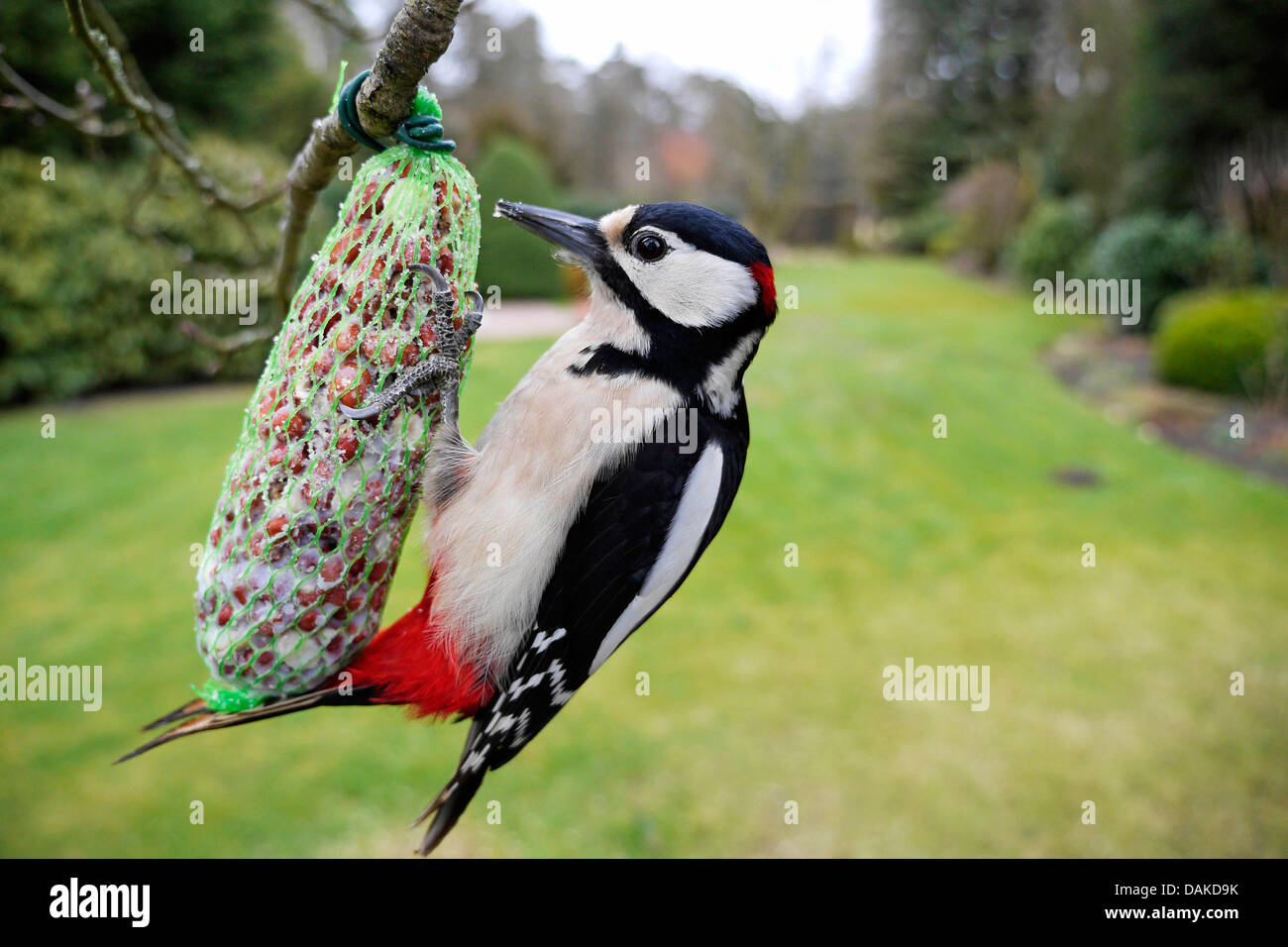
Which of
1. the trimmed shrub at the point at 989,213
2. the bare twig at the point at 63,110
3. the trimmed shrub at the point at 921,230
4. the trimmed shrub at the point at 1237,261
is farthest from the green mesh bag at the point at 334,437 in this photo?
the trimmed shrub at the point at 921,230

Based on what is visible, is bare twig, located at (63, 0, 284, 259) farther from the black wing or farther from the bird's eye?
the black wing

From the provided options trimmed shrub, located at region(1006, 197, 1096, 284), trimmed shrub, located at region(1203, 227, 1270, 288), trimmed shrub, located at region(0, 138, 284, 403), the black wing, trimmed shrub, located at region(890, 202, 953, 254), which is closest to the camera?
the black wing

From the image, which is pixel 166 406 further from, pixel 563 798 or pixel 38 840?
pixel 563 798

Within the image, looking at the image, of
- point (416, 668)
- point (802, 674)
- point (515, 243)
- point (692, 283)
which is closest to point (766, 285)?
point (692, 283)

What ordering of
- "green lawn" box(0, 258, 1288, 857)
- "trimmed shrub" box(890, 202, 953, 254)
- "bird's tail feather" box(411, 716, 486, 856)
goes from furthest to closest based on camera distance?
1. "trimmed shrub" box(890, 202, 953, 254)
2. "green lawn" box(0, 258, 1288, 857)
3. "bird's tail feather" box(411, 716, 486, 856)

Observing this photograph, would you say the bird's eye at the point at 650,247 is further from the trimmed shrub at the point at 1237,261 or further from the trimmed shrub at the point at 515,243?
the trimmed shrub at the point at 1237,261

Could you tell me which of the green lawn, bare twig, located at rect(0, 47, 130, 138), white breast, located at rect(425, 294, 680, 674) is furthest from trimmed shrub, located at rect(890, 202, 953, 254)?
white breast, located at rect(425, 294, 680, 674)

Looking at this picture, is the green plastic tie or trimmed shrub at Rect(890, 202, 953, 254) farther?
trimmed shrub at Rect(890, 202, 953, 254)

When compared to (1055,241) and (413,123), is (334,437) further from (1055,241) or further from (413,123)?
(1055,241)
